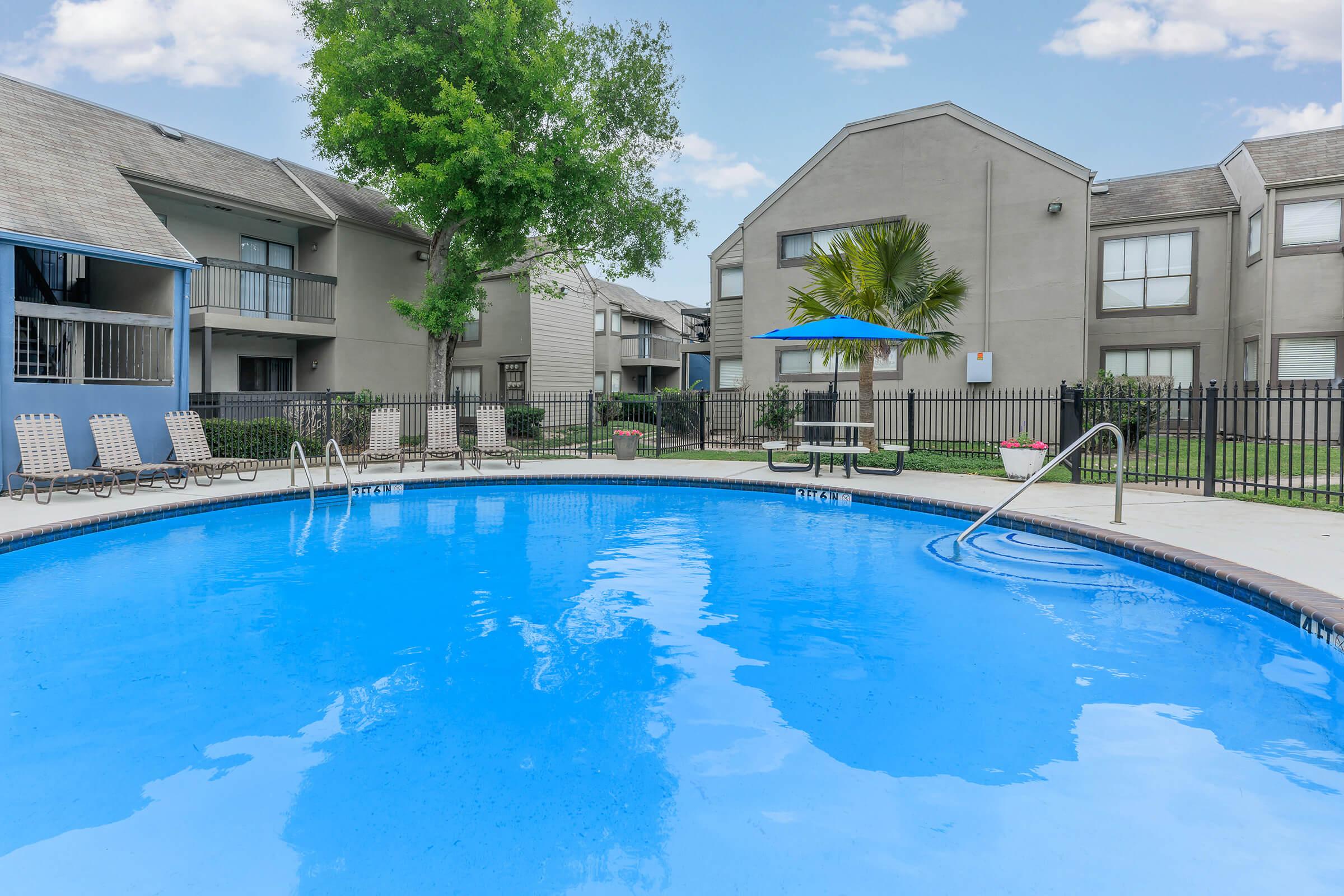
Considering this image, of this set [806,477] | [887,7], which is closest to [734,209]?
[887,7]

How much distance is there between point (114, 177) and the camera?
45.6ft

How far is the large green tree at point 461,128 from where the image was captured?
1602 cm

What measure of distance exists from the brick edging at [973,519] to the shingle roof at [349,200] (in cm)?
1114

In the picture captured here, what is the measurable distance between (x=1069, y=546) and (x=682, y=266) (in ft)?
66.1

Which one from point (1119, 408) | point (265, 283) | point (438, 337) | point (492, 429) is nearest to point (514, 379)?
point (438, 337)

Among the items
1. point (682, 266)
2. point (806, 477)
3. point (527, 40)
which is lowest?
point (806, 477)

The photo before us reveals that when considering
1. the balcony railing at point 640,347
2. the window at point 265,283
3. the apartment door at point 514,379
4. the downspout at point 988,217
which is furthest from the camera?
the balcony railing at point 640,347

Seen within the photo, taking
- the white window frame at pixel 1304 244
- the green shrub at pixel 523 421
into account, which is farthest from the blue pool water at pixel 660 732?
the green shrub at pixel 523 421

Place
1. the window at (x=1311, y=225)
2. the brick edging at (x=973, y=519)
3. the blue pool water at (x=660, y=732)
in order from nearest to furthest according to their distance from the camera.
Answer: the blue pool water at (x=660, y=732) → the brick edging at (x=973, y=519) → the window at (x=1311, y=225)

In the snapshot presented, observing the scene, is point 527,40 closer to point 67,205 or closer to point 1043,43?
point 67,205

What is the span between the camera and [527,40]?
17.4m

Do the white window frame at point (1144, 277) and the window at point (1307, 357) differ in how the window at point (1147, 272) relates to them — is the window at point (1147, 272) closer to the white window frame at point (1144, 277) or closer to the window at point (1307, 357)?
the white window frame at point (1144, 277)

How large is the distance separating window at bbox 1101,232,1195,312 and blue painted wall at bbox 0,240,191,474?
2007cm

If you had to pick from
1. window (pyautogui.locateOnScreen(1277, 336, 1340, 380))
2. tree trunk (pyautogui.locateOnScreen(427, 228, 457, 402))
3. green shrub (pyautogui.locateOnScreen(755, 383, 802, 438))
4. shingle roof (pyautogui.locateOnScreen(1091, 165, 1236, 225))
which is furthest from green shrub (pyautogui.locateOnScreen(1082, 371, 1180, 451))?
tree trunk (pyautogui.locateOnScreen(427, 228, 457, 402))
